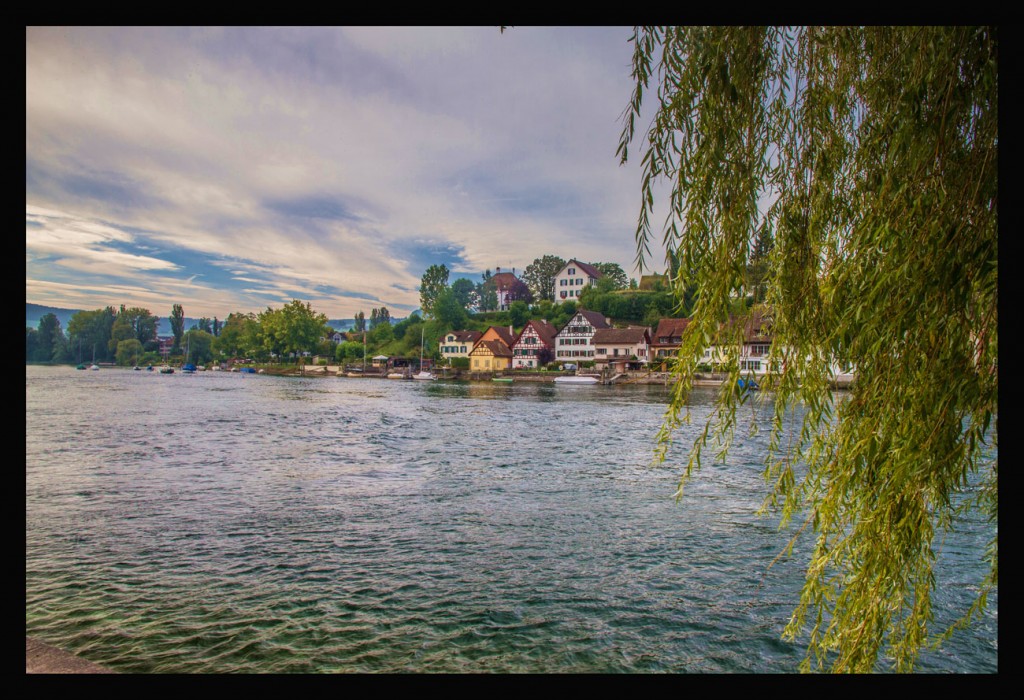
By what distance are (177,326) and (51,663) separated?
7178 centimetres

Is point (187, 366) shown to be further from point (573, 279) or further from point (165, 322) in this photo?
point (573, 279)

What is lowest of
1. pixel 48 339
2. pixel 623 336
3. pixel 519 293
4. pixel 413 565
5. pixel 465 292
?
pixel 413 565

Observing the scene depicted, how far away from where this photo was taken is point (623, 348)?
166 ft

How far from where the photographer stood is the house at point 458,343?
207 ft

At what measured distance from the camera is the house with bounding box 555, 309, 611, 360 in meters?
53.0

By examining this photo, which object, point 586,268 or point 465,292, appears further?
point 465,292

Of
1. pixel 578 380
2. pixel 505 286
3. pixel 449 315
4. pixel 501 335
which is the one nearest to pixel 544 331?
pixel 501 335

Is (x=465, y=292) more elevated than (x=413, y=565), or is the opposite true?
(x=465, y=292)

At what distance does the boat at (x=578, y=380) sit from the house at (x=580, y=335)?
20.1 feet

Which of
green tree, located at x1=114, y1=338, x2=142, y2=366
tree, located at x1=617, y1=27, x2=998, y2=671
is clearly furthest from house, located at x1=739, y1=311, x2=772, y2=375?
green tree, located at x1=114, y1=338, x2=142, y2=366

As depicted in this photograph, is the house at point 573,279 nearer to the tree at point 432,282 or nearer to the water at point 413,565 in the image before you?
the tree at point 432,282

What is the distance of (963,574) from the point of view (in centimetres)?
616

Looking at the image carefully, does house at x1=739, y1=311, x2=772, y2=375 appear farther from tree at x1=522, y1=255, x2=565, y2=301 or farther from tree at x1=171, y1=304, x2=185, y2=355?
tree at x1=522, y1=255, x2=565, y2=301

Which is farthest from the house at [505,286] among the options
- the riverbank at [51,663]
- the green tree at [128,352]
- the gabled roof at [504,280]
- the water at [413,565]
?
the riverbank at [51,663]
